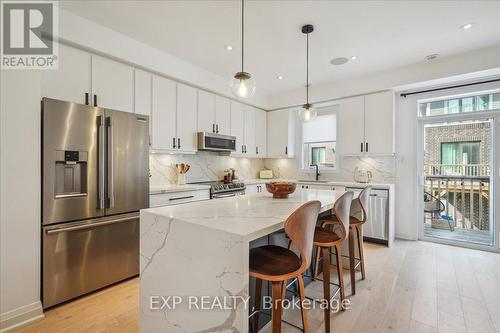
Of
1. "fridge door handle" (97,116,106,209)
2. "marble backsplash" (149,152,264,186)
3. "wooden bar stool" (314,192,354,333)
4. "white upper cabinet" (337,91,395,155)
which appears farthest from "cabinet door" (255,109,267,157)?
"wooden bar stool" (314,192,354,333)

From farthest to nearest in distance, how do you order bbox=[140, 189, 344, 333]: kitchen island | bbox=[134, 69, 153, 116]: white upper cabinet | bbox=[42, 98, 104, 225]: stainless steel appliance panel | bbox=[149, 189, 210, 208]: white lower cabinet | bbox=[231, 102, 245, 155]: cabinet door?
bbox=[231, 102, 245, 155]: cabinet door → bbox=[134, 69, 153, 116]: white upper cabinet → bbox=[149, 189, 210, 208]: white lower cabinet → bbox=[42, 98, 104, 225]: stainless steel appliance panel → bbox=[140, 189, 344, 333]: kitchen island

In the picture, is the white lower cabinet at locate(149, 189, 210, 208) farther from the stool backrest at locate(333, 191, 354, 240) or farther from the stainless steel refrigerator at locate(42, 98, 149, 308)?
the stool backrest at locate(333, 191, 354, 240)

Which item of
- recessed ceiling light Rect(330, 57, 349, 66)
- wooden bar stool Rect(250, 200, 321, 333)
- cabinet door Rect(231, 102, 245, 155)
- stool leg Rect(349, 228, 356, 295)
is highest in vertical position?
recessed ceiling light Rect(330, 57, 349, 66)

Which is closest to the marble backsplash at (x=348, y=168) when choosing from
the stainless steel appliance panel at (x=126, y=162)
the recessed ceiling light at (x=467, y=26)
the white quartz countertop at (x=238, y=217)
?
the recessed ceiling light at (x=467, y=26)

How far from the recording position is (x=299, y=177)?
5359mm

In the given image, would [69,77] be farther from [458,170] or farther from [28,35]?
[458,170]

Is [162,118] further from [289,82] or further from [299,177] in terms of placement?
[299,177]

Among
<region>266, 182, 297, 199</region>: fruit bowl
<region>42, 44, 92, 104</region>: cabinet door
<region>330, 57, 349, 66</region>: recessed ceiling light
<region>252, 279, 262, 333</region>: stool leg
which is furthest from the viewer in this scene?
<region>330, 57, 349, 66</region>: recessed ceiling light

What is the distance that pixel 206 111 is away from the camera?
405 centimetres

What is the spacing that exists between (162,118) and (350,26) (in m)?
2.58

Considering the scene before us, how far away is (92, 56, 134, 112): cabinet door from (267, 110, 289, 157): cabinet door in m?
3.09

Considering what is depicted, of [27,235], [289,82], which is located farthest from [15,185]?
[289,82]

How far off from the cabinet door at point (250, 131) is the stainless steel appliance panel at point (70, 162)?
2868 millimetres

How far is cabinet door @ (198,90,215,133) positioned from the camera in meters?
3.94
